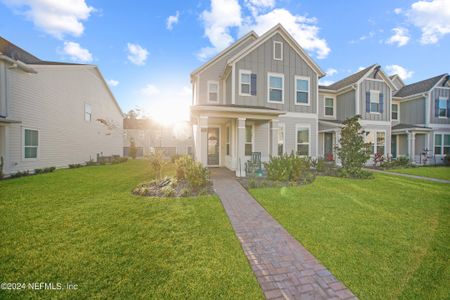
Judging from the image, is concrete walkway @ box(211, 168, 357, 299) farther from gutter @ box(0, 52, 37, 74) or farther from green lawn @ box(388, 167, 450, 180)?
gutter @ box(0, 52, 37, 74)

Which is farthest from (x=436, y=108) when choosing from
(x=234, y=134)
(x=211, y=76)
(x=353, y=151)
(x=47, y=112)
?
(x=47, y=112)

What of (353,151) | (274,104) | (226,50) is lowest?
(353,151)

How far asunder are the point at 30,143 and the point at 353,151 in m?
17.3

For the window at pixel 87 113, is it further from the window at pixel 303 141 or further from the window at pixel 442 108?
the window at pixel 442 108

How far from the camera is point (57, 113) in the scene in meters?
12.9

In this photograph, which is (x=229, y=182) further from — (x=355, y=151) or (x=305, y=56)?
(x=305, y=56)

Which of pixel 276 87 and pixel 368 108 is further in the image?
pixel 368 108

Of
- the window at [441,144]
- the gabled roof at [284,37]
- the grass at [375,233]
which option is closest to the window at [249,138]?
the gabled roof at [284,37]

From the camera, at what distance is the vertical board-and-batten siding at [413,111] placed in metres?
17.4

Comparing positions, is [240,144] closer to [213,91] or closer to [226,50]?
[213,91]

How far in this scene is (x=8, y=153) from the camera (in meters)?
9.70

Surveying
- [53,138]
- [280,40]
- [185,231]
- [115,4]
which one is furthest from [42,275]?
[280,40]

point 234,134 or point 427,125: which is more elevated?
point 427,125

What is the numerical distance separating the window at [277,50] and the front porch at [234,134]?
4.16m
